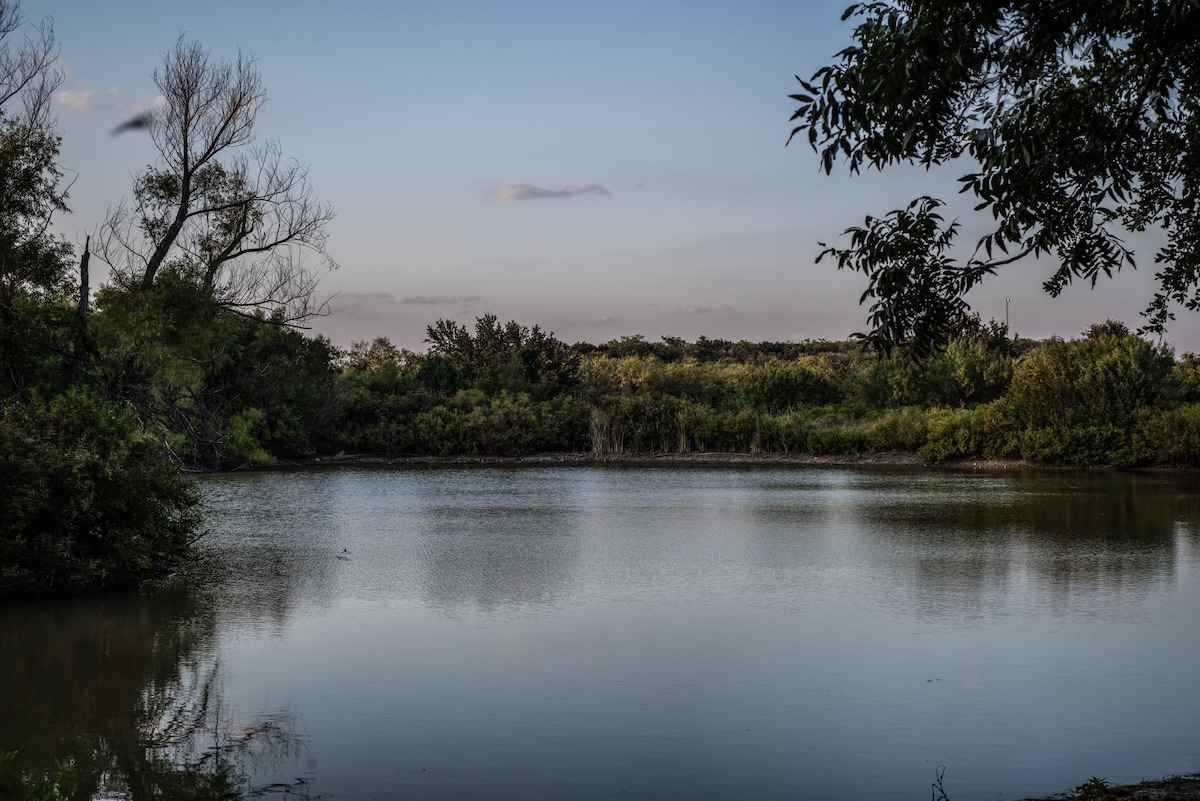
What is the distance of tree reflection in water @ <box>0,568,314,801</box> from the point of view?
6.27m

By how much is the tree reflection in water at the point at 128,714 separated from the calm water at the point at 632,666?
3 cm

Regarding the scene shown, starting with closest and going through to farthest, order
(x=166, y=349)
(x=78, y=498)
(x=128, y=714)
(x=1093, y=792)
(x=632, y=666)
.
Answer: (x=1093, y=792) → (x=128, y=714) → (x=632, y=666) → (x=78, y=498) → (x=166, y=349)

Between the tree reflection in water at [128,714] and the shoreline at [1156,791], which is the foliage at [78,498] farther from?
the shoreline at [1156,791]

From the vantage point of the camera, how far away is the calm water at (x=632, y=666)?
21.7 feet

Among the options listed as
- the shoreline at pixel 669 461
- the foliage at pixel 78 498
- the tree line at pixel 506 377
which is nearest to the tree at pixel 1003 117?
Answer: the tree line at pixel 506 377

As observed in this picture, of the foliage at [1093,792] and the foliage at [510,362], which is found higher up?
the foliage at [510,362]

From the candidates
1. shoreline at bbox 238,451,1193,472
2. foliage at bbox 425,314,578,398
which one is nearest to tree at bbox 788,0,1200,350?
shoreline at bbox 238,451,1193,472

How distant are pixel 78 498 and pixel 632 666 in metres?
6.53

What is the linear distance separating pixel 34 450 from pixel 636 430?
112ft

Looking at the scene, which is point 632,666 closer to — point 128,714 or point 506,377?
point 128,714

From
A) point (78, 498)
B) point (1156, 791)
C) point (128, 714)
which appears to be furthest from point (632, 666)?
point (78, 498)

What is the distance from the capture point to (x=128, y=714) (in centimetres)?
777

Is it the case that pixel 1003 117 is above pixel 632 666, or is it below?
above

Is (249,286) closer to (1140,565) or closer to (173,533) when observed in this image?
(173,533)
